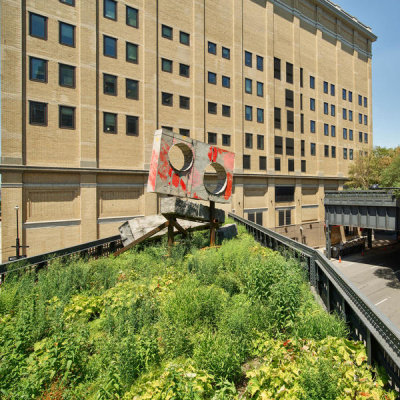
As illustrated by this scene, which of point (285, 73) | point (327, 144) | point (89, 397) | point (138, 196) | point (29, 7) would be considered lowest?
point (89, 397)

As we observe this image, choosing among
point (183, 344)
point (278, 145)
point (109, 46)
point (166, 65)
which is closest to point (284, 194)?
point (278, 145)

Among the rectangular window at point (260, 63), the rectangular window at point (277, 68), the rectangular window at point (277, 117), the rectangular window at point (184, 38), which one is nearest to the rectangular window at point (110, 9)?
the rectangular window at point (184, 38)

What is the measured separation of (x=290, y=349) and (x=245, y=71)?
108 ft

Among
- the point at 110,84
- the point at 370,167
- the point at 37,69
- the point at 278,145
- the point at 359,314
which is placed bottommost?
the point at 359,314

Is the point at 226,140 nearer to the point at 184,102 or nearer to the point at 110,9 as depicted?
the point at 184,102

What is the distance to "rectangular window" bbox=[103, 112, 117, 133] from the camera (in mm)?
22078

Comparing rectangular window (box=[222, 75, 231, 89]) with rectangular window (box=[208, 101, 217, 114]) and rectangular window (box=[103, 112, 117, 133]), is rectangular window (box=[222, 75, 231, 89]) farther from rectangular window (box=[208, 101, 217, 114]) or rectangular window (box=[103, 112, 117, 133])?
rectangular window (box=[103, 112, 117, 133])

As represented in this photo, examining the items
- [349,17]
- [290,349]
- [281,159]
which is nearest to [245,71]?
[281,159]

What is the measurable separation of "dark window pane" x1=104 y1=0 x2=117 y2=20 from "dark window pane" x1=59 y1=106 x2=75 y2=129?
9.54 metres

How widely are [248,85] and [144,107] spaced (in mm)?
14951

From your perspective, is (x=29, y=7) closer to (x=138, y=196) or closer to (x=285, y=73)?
(x=138, y=196)

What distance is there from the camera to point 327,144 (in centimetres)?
3988

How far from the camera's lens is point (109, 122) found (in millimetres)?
22297


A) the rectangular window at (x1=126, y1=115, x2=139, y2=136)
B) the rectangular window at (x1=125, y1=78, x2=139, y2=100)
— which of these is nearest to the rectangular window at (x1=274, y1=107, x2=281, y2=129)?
the rectangular window at (x1=125, y1=78, x2=139, y2=100)
